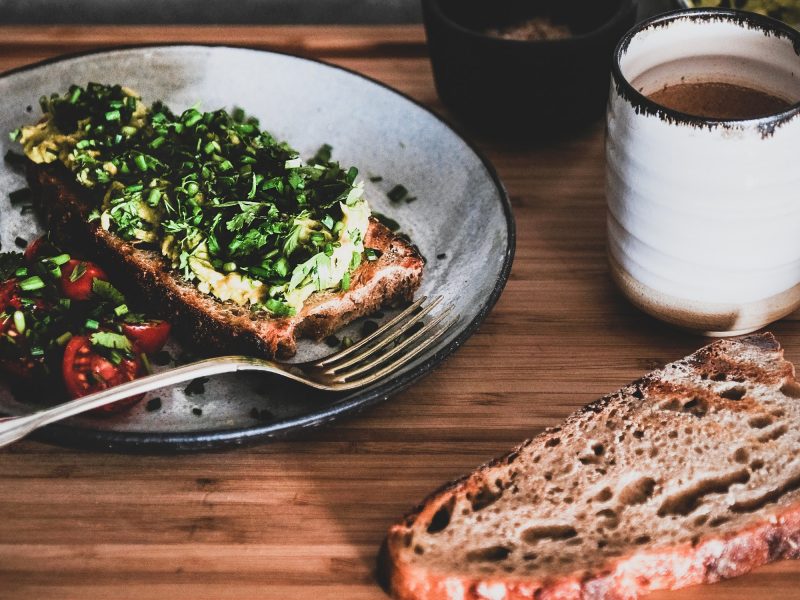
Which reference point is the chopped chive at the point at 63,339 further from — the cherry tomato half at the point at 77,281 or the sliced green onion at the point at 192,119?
the sliced green onion at the point at 192,119

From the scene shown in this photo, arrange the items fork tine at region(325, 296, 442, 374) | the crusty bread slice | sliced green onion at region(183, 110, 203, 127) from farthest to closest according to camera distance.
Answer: sliced green onion at region(183, 110, 203, 127)
fork tine at region(325, 296, 442, 374)
the crusty bread slice

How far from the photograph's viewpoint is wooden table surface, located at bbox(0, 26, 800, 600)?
123cm

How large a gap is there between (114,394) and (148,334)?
27 cm

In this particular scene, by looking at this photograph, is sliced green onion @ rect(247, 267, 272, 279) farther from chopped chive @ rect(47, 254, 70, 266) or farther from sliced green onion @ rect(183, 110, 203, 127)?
sliced green onion @ rect(183, 110, 203, 127)

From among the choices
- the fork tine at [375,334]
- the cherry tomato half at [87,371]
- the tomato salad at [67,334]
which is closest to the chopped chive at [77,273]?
the tomato salad at [67,334]

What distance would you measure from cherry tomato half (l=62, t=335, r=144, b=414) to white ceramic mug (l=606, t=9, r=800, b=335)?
941 mm

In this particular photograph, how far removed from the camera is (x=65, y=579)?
122cm

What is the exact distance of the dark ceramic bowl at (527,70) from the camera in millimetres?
1906

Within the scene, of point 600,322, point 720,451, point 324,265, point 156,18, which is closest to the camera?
point 720,451

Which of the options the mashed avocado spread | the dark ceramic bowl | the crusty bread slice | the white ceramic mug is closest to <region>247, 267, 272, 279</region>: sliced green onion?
the mashed avocado spread

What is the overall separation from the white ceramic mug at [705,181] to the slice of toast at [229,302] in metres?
0.44

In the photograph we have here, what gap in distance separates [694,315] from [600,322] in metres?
0.19

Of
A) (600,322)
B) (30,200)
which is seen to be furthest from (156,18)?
(600,322)

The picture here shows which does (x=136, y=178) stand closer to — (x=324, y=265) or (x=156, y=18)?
(x=324, y=265)
